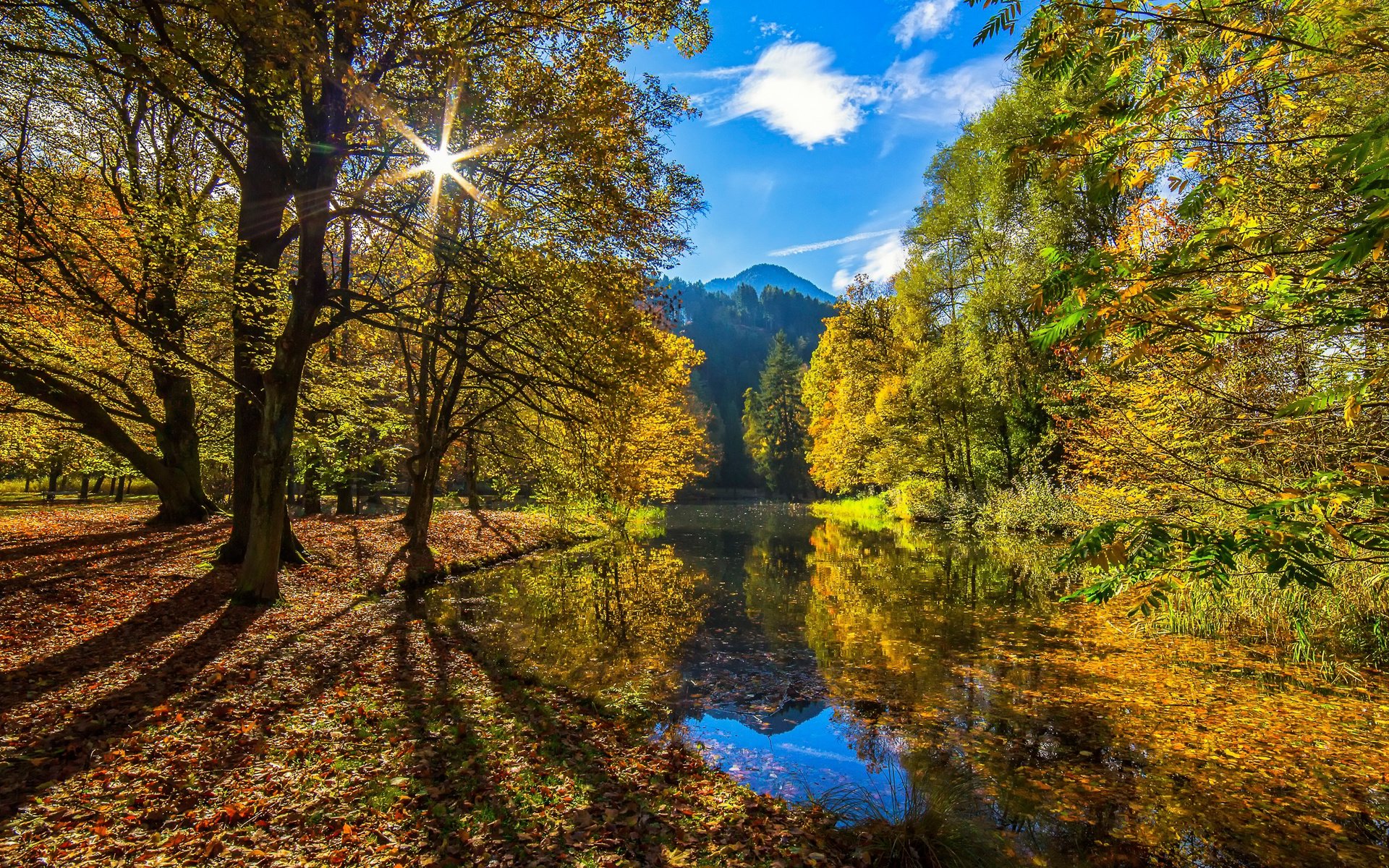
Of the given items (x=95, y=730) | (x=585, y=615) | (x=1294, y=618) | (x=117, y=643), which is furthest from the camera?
(x=585, y=615)

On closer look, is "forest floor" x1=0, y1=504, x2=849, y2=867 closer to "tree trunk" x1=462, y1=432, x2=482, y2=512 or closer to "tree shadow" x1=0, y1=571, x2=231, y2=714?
"tree shadow" x1=0, y1=571, x2=231, y2=714

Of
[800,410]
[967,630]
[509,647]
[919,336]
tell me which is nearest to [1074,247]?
[919,336]

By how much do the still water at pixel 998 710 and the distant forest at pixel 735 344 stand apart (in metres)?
53.0

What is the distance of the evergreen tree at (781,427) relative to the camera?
5909cm

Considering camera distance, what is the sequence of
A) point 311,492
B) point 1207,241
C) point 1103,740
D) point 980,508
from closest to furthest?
point 1207,241, point 1103,740, point 311,492, point 980,508

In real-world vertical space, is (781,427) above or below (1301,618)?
above

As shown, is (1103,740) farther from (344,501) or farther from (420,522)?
(344,501)

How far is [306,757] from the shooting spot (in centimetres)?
479

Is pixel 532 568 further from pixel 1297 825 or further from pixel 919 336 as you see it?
pixel 919 336

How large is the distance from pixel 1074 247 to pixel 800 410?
36589 mm

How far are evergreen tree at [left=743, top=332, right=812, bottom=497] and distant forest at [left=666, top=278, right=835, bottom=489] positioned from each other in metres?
4.21

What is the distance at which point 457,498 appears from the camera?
29844 millimetres

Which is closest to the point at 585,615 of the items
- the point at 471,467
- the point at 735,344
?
the point at 471,467

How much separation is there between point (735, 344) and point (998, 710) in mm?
130266
